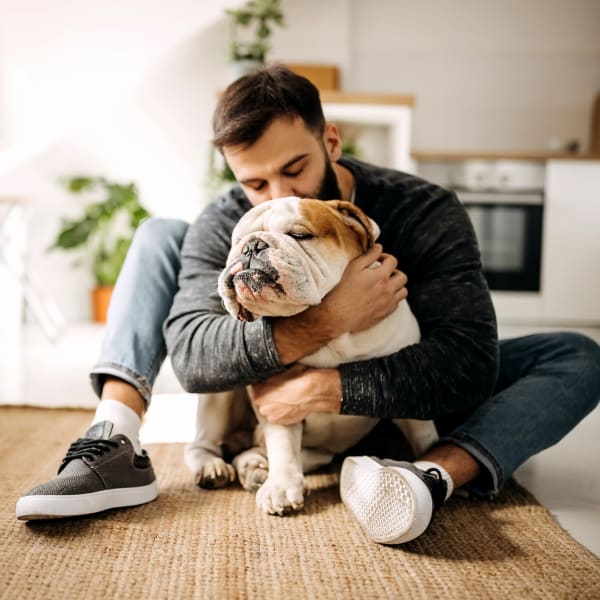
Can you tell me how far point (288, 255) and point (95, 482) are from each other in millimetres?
543

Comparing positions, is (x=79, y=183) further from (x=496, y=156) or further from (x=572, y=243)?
(x=572, y=243)

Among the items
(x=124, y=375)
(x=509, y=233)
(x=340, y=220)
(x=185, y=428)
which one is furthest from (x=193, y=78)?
(x=340, y=220)

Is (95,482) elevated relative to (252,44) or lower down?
lower down

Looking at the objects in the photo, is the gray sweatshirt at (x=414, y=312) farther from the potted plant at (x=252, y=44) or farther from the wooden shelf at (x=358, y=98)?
the wooden shelf at (x=358, y=98)

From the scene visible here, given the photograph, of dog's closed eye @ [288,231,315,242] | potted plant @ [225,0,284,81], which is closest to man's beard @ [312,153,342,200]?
dog's closed eye @ [288,231,315,242]

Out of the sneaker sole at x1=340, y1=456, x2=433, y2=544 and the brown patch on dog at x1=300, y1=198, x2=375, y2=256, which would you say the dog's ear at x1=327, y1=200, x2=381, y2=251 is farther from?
the sneaker sole at x1=340, y1=456, x2=433, y2=544

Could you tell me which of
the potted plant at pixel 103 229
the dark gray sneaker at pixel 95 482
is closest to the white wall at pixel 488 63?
the potted plant at pixel 103 229

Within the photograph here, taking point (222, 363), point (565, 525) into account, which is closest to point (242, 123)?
point (222, 363)

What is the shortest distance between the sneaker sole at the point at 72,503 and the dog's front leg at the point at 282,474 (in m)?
0.25

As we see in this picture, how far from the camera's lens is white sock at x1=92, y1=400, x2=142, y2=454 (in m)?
1.38

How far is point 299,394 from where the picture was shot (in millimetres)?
1332

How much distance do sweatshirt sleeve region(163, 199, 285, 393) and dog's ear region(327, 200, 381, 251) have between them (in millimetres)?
245

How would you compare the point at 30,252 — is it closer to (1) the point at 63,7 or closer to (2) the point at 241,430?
(1) the point at 63,7

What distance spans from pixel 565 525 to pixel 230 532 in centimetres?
64
